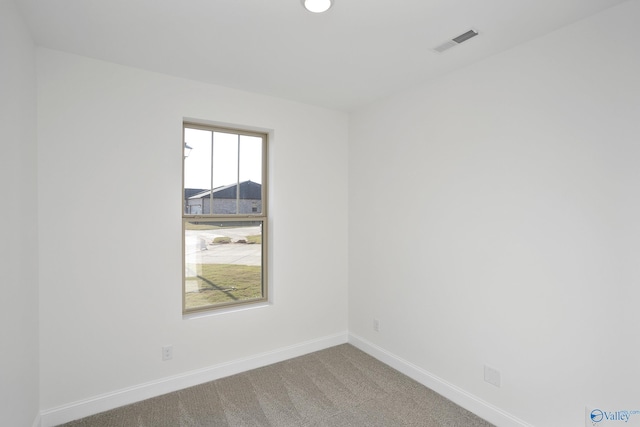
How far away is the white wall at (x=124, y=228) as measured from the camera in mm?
2301

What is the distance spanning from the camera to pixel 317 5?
177cm

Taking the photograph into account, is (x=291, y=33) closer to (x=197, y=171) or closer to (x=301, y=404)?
(x=197, y=171)

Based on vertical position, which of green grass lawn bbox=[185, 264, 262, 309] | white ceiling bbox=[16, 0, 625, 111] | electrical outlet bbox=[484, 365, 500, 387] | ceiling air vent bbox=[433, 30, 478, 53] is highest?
white ceiling bbox=[16, 0, 625, 111]

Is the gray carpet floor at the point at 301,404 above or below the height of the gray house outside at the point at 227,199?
below

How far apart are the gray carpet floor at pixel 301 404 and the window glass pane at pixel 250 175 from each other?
162cm

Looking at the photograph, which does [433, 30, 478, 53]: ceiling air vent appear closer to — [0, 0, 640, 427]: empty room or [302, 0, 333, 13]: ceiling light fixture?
[0, 0, 640, 427]: empty room

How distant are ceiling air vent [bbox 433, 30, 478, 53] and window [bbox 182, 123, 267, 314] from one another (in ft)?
6.16

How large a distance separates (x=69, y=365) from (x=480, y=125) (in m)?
3.54

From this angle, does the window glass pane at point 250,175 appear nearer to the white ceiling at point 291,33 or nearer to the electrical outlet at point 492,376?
the white ceiling at point 291,33

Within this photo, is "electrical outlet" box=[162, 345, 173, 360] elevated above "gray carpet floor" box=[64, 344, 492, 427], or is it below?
above

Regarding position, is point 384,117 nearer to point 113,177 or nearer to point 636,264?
point 636,264

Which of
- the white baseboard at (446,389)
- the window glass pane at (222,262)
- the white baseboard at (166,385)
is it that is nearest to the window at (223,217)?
the window glass pane at (222,262)

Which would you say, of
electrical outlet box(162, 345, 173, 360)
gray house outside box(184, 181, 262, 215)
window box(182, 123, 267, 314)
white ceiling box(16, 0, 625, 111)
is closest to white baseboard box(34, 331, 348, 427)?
electrical outlet box(162, 345, 173, 360)

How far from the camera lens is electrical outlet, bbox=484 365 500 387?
2305 mm
